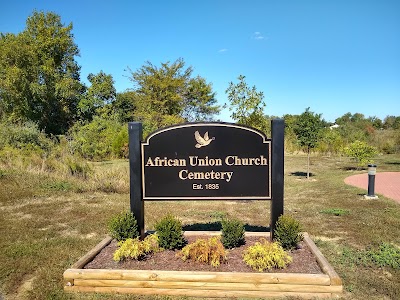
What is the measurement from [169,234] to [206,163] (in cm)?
125

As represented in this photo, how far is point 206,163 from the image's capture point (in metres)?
5.27

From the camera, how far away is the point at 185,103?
43.0m

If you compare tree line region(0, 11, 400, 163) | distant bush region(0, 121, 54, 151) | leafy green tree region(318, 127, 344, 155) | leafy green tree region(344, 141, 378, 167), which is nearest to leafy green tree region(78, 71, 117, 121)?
tree line region(0, 11, 400, 163)

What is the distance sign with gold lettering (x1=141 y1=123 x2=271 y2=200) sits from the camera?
520cm

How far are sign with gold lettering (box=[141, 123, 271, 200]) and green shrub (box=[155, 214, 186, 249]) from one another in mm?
420

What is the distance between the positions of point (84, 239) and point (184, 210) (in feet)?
11.2

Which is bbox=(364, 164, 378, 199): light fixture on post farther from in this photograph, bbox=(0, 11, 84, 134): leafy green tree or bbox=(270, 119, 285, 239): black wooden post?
bbox=(0, 11, 84, 134): leafy green tree

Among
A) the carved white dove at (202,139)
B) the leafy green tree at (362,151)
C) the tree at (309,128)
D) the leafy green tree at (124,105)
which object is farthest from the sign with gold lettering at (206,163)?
the leafy green tree at (124,105)

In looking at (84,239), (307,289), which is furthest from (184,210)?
(307,289)

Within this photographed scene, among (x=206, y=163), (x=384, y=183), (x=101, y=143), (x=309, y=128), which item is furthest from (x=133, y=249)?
(x=101, y=143)

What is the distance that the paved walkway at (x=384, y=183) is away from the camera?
11.4 metres

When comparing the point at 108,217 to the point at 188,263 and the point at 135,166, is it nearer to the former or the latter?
the point at 135,166

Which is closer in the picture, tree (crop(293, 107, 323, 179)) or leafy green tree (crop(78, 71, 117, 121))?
tree (crop(293, 107, 323, 179))

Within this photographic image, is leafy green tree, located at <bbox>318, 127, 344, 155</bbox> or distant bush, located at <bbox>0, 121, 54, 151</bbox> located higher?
distant bush, located at <bbox>0, 121, 54, 151</bbox>
